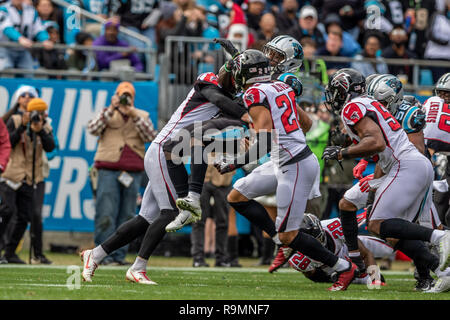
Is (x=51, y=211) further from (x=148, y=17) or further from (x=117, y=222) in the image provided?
(x=148, y=17)

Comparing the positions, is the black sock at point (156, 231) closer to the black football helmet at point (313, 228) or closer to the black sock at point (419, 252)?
the black football helmet at point (313, 228)

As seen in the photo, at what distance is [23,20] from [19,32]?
191 mm

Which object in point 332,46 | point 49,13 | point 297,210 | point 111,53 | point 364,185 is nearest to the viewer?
point 297,210

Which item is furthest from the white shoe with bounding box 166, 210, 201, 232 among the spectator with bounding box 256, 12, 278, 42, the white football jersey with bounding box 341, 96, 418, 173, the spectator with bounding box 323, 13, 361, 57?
the spectator with bounding box 323, 13, 361, 57

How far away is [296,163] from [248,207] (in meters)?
0.79

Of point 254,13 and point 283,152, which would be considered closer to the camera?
point 283,152

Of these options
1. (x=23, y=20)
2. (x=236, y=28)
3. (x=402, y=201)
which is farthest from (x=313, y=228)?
(x=23, y=20)

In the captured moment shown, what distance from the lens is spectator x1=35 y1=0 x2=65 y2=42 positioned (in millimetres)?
14033

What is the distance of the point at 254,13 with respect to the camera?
50.4ft

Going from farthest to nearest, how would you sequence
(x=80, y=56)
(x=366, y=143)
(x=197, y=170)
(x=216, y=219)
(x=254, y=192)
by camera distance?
A: (x=80, y=56), (x=216, y=219), (x=254, y=192), (x=197, y=170), (x=366, y=143)

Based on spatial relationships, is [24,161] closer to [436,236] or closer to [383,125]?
[383,125]

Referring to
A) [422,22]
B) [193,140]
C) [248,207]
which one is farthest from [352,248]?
[422,22]

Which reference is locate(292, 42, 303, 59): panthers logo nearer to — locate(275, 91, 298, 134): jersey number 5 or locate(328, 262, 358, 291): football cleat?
locate(275, 91, 298, 134): jersey number 5

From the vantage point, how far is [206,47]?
13.1 m
